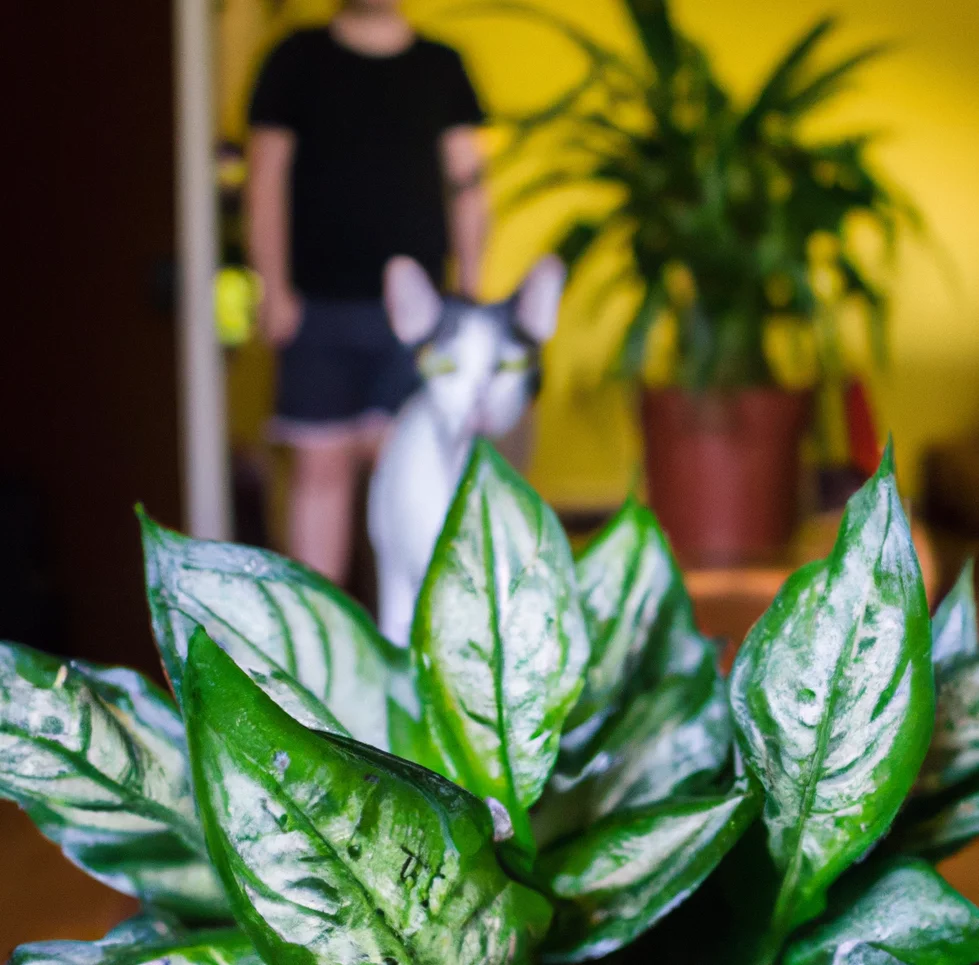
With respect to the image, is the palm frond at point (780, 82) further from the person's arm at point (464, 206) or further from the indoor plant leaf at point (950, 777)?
the indoor plant leaf at point (950, 777)

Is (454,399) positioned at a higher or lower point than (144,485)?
higher

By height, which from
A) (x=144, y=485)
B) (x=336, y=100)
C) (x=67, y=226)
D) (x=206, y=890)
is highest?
(x=336, y=100)

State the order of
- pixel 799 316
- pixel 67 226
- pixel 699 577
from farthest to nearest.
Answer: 1. pixel 67 226
2. pixel 799 316
3. pixel 699 577

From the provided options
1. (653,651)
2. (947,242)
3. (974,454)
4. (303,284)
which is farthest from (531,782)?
(947,242)

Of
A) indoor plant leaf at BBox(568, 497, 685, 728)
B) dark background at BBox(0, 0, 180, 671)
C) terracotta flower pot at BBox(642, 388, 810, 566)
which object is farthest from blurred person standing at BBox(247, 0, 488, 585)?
indoor plant leaf at BBox(568, 497, 685, 728)

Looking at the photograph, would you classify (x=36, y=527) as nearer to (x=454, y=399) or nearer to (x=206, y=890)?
(x=454, y=399)

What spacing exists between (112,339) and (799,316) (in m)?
1.33

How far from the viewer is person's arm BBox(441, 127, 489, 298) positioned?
1543mm

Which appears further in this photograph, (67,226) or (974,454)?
(974,454)

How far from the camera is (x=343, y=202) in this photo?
1.51 meters

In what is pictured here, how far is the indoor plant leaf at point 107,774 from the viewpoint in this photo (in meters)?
0.15

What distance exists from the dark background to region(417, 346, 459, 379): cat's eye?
3.80ft

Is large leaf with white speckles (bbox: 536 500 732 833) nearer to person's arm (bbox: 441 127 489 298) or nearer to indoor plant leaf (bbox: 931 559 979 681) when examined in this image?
indoor plant leaf (bbox: 931 559 979 681)

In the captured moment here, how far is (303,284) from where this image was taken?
152 cm
